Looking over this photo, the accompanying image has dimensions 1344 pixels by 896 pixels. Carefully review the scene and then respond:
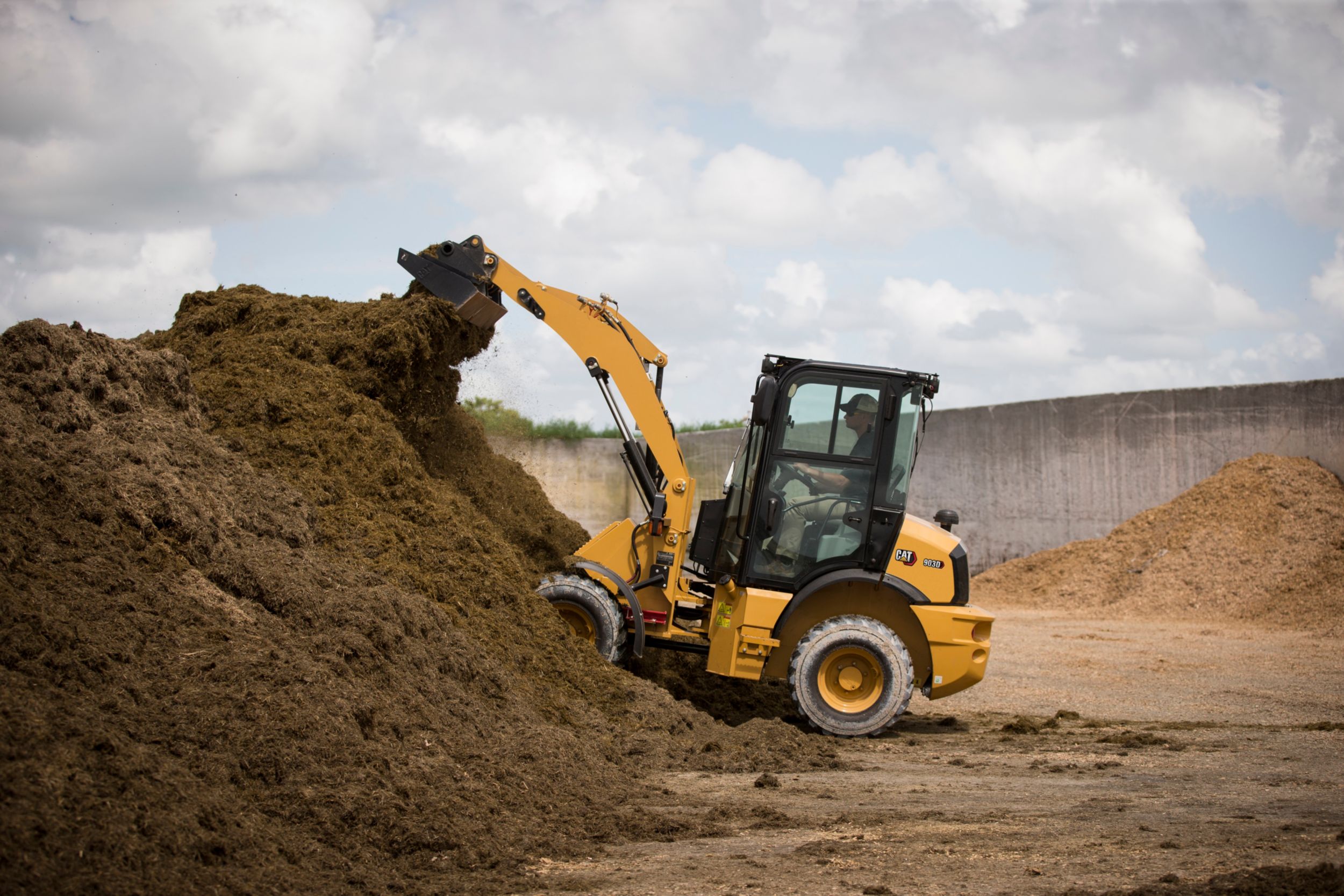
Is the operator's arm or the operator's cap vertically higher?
the operator's cap

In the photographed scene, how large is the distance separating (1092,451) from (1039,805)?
605 inches

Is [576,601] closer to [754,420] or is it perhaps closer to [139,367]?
[754,420]

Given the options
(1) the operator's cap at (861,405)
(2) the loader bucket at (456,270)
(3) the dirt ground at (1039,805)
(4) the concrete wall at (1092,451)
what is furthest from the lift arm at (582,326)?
(4) the concrete wall at (1092,451)

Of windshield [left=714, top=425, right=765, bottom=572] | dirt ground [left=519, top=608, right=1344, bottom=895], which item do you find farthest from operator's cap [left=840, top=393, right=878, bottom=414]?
dirt ground [left=519, top=608, right=1344, bottom=895]

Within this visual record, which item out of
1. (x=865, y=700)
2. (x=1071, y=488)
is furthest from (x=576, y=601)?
(x=1071, y=488)

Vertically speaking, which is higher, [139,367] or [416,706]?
[139,367]

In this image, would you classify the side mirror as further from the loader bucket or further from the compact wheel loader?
the loader bucket

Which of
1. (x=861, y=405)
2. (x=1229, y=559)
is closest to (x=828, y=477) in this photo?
(x=861, y=405)

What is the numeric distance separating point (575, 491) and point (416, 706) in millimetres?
22511

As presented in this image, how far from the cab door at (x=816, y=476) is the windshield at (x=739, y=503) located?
125 mm

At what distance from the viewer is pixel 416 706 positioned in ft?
17.1

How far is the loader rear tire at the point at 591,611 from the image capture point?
25.1ft

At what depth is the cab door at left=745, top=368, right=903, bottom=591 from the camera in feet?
24.5

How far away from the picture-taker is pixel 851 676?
293 inches
